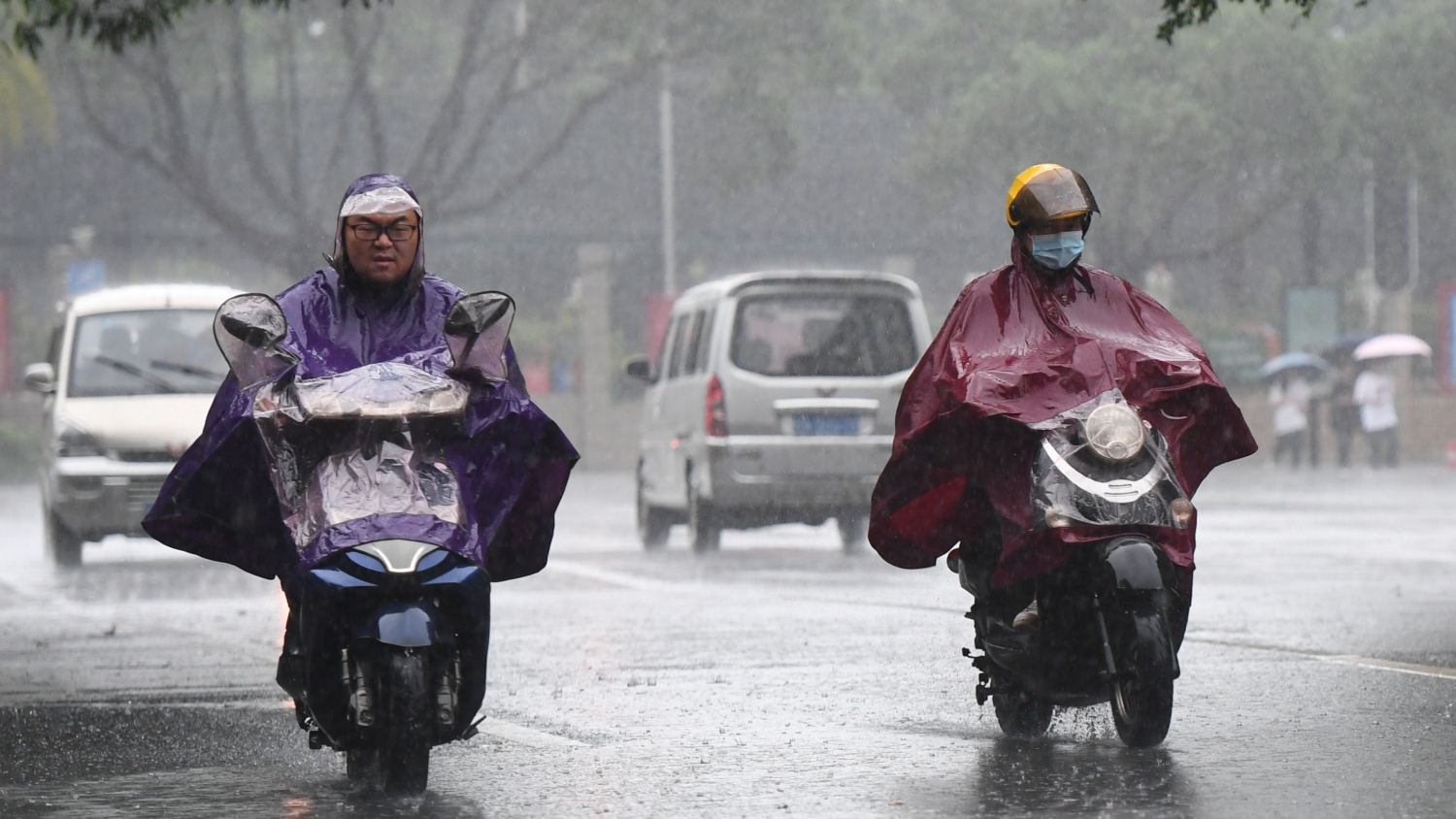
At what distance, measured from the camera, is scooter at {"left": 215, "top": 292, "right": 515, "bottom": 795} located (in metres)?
6.00

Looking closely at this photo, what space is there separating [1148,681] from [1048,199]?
55.0 inches

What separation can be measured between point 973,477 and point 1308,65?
102 ft

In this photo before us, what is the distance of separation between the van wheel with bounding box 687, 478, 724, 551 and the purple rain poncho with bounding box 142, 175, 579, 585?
10295 millimetres

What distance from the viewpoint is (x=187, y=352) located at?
17.6 meters

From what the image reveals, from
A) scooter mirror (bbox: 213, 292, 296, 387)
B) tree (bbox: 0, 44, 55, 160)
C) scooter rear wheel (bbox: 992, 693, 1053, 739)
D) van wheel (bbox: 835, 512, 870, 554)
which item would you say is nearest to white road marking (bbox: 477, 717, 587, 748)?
scooter rear wheel (bbox: 992, 693, 1053, 739)

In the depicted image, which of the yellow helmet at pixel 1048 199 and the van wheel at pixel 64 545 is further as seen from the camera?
the van wheel at pixel 64 545

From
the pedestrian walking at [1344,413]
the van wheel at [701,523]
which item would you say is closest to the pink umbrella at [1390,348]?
the pedestrian walking at [1344,413]

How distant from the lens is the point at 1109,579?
21.9ft

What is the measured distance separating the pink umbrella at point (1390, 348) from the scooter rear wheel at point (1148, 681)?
A: 2832 cm

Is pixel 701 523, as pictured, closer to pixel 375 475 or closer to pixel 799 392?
pixel 799 392

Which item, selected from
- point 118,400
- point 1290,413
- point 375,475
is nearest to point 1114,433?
point 375,475

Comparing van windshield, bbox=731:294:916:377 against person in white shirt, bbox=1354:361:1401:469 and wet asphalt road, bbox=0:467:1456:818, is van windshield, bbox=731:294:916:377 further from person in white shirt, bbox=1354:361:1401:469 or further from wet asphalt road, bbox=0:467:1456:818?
person in white shirt, bbox=1354:361:1401:469

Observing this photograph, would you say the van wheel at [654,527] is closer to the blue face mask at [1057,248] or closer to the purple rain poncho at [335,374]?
the blue face mask at [1057,248]

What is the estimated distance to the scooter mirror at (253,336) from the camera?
245 inches
